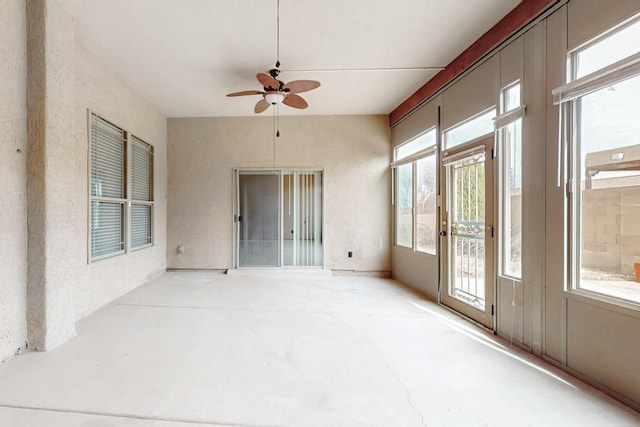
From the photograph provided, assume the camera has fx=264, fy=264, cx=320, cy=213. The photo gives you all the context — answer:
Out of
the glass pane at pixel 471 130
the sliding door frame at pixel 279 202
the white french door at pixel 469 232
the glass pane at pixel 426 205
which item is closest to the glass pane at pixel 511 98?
the glass pane at pixel 471 130

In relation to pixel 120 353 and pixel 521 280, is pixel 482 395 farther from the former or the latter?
pixel 120 353

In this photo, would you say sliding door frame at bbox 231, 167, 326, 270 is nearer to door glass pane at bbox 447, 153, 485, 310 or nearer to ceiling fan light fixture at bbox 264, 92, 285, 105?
ceiling fan light fixture at bbox 264, 92, 285, 105

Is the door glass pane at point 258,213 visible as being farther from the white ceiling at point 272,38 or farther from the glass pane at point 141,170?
the white ceiling at point 272,38

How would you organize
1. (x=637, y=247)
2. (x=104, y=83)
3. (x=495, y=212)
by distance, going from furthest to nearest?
1. (x=104, y=83)
2. (x=495, y=212)
3. (x=637, y=247)

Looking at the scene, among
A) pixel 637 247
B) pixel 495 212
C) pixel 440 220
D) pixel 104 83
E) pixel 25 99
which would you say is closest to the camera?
pixel 637 247

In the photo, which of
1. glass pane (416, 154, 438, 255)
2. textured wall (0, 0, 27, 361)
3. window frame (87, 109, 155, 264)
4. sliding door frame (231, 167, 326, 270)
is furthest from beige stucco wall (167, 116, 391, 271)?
textured wall (0, 0, 27, 361)

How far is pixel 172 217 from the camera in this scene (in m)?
5.30

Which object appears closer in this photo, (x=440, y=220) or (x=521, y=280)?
(x=521, y=280)

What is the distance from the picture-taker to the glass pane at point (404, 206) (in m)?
4.62

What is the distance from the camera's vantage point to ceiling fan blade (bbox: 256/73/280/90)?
9.14 feet

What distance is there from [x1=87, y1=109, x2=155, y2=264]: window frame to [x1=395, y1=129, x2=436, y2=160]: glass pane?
14.7 feet

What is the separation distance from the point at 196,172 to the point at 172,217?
1.03 metres

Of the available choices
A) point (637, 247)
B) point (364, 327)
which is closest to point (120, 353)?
point (364, 327)

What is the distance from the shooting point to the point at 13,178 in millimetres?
2193
